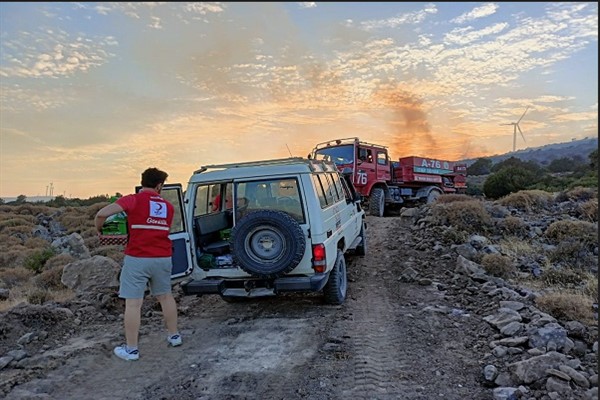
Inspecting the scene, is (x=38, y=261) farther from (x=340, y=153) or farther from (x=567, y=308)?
(x=567, y=308)

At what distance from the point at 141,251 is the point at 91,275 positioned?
443 cm

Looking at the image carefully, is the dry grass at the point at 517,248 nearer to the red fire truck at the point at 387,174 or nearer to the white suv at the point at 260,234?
the red fire truck at the point at 387,174

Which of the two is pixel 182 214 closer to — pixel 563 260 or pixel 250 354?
pixel 250 354

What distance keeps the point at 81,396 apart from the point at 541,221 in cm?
1414

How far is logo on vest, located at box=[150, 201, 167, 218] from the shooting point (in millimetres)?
5180

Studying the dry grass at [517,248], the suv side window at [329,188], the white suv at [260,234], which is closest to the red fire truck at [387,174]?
the dry grass at [517,248]

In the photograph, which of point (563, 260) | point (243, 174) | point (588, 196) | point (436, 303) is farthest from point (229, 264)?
point (588, 196)

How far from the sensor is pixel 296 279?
5.90 metres

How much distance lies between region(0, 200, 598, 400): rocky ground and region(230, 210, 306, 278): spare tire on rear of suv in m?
0.82

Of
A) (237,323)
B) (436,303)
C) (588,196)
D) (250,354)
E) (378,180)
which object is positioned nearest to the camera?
(250,354)

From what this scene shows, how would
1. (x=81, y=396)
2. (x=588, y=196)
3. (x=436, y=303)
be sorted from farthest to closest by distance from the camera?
(x=588, y=196) → (x=436, y=303) → (x=81, y=396)

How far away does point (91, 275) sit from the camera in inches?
348

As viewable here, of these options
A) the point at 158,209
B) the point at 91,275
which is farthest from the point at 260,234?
the point at 91,275

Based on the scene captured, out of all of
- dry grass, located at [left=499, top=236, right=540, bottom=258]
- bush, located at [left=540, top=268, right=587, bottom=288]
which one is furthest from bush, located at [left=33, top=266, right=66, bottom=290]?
dry grass, located at [left=499, top=236, right=540, bottom=258]
